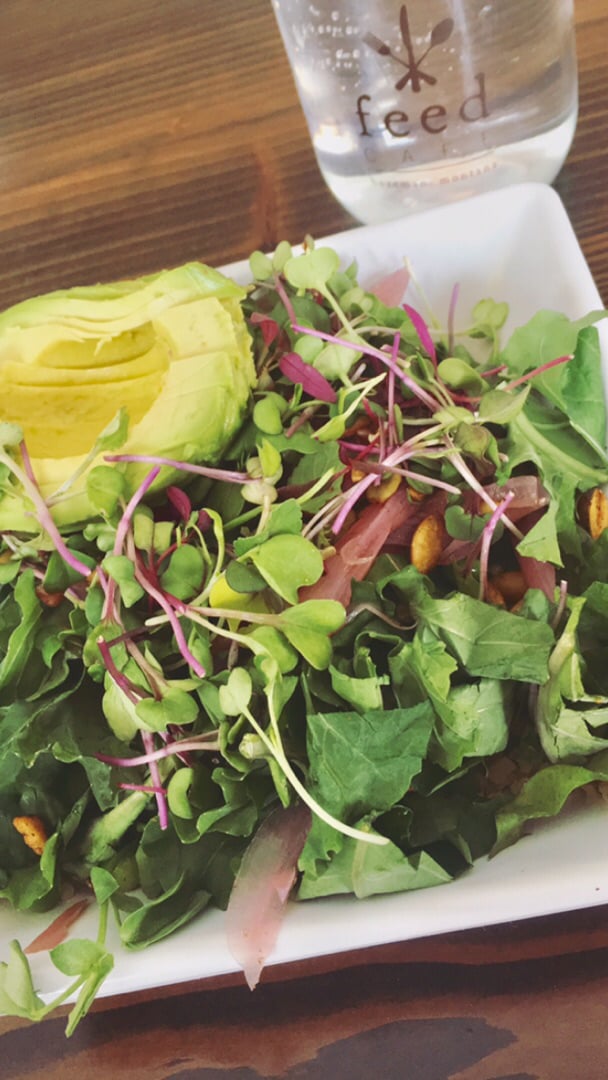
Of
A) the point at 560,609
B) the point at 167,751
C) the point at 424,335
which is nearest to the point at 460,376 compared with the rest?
the point at 424,335

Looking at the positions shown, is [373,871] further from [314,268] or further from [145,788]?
[314,268]

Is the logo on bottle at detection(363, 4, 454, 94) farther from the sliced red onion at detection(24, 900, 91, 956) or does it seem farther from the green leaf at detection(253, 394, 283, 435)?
the sliced red onion at detection(24, 900, 91, 956)

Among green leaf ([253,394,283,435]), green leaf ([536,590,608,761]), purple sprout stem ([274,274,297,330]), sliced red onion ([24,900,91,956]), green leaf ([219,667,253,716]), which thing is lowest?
sliced red onion ([24,900,91,956])

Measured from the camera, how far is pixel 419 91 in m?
0.61

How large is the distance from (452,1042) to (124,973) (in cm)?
17

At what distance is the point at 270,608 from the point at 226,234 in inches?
17.7

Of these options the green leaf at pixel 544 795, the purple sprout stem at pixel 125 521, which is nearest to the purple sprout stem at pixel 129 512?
the purple sprout stem at pixel 125 521

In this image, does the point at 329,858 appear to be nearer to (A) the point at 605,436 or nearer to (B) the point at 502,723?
(B) the point at 502,723

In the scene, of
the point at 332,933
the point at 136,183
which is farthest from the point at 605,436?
the point at 136,183

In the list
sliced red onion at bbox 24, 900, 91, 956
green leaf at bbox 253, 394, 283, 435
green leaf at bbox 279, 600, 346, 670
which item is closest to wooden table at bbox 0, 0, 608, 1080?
sliced red onion at bbox 24, 900, 91, 956

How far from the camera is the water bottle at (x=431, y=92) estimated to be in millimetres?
583

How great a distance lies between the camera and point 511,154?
0.66 meters

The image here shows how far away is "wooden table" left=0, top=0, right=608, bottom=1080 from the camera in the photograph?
18.2 inches

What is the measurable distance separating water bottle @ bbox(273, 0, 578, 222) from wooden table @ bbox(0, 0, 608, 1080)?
0.08 metres
